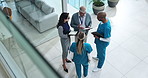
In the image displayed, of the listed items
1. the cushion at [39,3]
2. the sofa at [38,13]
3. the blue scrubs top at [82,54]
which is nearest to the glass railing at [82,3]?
the sofa at [38,13]

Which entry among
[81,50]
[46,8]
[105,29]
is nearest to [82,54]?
[81,50]

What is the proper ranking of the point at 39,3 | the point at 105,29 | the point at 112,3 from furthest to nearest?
1. the point at 112,3
2. the point at 39,3
3. the point at 105,29

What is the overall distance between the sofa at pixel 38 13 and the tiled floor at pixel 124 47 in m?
0.50

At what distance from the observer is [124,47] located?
4.84 m

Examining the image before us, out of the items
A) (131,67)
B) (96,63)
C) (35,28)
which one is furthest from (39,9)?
(131,67)

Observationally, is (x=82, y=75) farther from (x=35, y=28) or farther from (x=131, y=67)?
(x=35, y=28)

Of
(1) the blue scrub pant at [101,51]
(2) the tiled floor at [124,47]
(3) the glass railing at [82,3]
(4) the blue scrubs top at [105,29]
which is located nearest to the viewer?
(4) the blue scrubs top at [105,29]

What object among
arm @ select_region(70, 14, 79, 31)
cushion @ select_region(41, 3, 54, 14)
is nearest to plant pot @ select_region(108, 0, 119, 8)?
cushion @ select_region(41, 3, 54, 14)

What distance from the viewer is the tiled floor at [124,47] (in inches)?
166

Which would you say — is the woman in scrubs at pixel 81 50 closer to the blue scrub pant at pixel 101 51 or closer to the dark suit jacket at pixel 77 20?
the blue scrub pant at pixel 101 51

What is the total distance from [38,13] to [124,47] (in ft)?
8.23

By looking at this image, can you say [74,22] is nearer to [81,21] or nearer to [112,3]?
[81,21]

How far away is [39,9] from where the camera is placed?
4988mm

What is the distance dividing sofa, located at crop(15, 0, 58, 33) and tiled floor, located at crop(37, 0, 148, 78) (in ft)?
1.65
